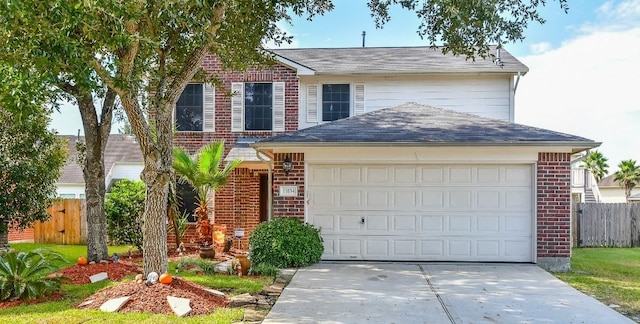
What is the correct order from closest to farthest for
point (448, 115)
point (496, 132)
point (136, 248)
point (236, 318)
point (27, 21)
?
point (27, 21), point (236, 318), point (496, 132), point (448, 115), point (136, 248)

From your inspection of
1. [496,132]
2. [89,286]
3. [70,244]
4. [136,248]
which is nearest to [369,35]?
[496,132]

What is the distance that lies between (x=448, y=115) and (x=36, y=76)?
28.2ft

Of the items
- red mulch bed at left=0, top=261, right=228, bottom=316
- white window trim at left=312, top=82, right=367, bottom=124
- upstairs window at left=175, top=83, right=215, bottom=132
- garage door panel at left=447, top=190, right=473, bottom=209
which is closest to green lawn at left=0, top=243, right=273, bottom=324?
red mulch bed at left=0, top=261, right=228, bottom=316

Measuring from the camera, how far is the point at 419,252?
10227 millimetres

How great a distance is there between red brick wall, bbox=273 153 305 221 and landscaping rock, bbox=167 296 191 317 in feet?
12.9

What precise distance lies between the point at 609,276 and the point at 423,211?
3.71m

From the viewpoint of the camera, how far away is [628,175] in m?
34.6

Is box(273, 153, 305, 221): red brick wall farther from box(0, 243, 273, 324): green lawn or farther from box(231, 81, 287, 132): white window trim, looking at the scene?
box(231, 81, 287, 132): white window trim

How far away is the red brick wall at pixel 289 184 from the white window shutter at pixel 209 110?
4732 millimetres

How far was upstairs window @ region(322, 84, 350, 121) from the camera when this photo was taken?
47.4 feet

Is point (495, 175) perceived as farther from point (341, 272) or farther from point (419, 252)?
point (341, 272)

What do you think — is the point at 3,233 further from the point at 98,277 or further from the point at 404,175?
the point at 404,175

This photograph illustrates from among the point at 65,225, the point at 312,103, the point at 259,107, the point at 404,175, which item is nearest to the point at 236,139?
the point at 259,107

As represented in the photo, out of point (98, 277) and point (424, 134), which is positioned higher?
point (424, 134)
